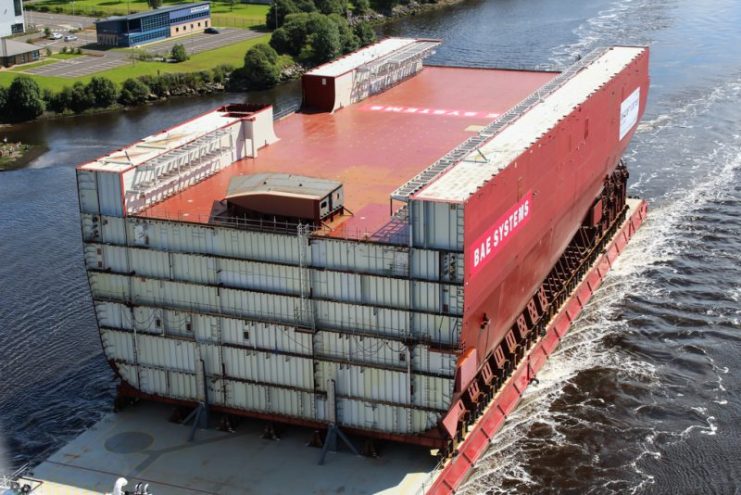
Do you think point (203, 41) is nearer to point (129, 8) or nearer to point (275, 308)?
point (129, 8)

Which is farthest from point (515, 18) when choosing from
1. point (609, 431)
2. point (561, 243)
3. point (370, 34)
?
point (609, 431)

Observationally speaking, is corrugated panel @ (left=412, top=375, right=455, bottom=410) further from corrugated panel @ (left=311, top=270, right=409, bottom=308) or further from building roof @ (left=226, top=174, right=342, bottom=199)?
building roof @ (left=226, top=174, right=342, bottom=199)

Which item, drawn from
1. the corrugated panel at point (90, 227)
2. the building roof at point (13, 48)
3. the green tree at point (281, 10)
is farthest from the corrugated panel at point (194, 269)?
the green tree at point (281, 10)

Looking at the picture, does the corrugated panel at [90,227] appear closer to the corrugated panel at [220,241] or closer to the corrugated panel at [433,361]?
the corrugated panel at [220,241]

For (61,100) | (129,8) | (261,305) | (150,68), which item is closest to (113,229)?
(261,305)

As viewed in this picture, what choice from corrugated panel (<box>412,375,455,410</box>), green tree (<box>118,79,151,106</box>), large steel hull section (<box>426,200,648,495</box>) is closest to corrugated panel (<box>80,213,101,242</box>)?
corrugated panel (<box>412,375,455,410</box>)

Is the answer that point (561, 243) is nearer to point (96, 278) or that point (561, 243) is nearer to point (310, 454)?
point (310, 454)
